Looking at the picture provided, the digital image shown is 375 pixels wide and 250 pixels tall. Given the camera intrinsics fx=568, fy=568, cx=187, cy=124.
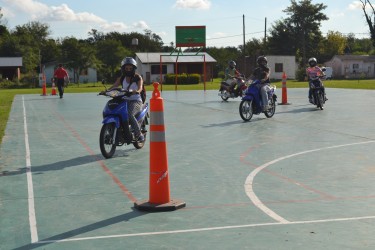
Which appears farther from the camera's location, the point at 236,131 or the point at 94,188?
the point at 236,131

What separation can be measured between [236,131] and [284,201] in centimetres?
726

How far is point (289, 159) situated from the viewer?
9.55 metres

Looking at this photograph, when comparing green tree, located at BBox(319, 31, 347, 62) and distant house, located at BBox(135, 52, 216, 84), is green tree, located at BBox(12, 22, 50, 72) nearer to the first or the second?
distant house, located at BBox(135, 52, 216, 84)

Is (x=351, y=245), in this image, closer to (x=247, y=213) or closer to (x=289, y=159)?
(x=247, y=213)

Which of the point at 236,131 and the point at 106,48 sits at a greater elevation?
the point at 106,48

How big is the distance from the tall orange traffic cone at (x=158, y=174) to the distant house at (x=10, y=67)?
7979 cm

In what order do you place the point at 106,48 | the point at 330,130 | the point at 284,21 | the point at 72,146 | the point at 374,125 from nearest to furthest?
1. the point at 72,146
2. the point at 330,130
3. the point at 374,125
4. the point at 106,48
5. the point at 284,21

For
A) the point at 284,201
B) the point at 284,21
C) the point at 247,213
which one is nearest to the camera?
the point at 247,213

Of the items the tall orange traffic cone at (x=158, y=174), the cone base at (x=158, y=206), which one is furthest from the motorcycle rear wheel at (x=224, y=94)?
the cone base at (x=158, y=206)

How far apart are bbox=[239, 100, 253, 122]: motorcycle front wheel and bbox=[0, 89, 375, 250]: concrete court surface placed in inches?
92.5

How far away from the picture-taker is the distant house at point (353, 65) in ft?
305

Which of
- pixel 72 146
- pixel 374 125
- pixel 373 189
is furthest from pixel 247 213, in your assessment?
pixel 374 125

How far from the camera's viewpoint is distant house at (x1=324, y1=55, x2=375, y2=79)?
9288 cm

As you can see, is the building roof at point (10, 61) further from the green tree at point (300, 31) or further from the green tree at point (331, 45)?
the green tree at point (331, 45)
